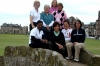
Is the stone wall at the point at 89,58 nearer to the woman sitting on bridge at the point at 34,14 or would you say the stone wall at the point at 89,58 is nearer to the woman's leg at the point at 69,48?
the woman's leg at the point at 69,48

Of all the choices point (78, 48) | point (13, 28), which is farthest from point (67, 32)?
point (13, 28)

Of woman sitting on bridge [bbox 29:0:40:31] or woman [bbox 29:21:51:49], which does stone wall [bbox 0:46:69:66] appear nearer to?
woman [bbox 29:21:51:49]

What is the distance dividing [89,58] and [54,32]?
1600 millimetres

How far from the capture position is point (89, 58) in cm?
890

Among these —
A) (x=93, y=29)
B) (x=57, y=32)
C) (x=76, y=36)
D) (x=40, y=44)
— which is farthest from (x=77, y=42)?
(x=93, y=29)

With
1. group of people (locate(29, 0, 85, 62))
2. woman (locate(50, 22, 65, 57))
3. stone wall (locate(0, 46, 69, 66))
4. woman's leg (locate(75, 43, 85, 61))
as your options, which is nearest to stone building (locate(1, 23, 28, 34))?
stone wall (locate(0, 46, 69, 66))

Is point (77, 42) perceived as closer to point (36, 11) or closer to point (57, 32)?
point (57, 32)

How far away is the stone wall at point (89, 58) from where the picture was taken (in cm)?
869

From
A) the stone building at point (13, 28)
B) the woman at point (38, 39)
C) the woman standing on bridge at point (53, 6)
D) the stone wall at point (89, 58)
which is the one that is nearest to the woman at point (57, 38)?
the woman at point (38, 39)

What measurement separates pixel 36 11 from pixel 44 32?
3.25 ft

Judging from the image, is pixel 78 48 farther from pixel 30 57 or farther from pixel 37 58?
pixel 30 57

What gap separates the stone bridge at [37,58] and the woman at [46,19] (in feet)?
3.42

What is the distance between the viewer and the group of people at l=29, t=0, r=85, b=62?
9.09m

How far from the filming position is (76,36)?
927 centimetres
